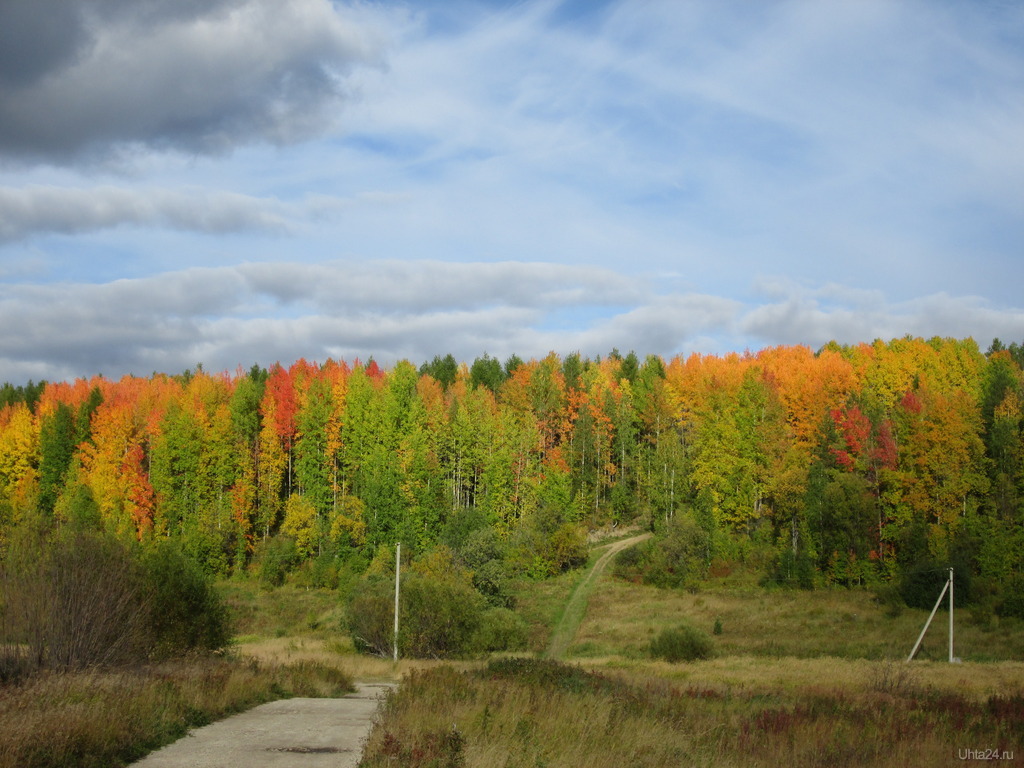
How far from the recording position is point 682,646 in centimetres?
4047

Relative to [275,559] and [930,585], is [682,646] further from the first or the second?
[275,559]

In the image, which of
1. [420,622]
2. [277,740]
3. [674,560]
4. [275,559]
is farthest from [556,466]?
[277,740]

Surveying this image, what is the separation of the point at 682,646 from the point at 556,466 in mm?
41494

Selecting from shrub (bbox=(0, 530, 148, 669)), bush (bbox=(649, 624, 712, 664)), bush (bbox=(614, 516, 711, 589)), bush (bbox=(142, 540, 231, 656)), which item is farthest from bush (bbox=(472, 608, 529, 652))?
bush (bbox=(614, 516, 711, 589))

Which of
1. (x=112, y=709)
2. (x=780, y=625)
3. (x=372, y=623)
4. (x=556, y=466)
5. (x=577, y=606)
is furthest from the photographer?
(x=556, y=466)

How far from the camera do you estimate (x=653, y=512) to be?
261 feet

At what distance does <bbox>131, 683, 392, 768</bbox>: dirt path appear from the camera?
1012cm

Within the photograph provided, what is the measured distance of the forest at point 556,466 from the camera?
209 feet

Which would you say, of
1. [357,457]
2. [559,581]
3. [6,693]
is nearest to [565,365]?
[357,457]

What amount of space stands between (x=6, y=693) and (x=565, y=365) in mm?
97104

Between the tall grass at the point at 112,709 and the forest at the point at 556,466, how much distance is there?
136 ft

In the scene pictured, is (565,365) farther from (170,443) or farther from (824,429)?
(170,443)

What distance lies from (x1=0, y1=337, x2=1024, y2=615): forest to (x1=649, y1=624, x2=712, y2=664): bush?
1772 cm

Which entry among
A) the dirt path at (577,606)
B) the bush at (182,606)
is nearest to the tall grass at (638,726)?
the bush at (182,606)
